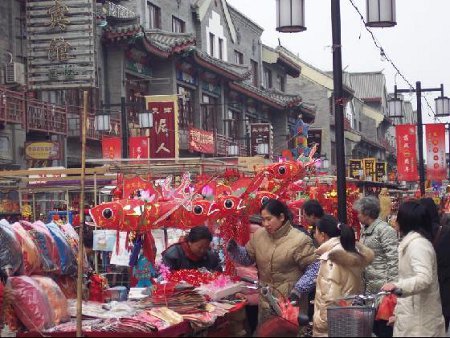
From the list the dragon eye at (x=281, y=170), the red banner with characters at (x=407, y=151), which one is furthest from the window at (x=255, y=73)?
the dragon eye at (x=281, y=170)

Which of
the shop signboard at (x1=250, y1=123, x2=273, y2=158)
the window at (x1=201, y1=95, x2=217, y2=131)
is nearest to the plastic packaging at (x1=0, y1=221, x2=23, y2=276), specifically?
the shop signboard at (x1=250, y1=123, x2=273, y2=158)

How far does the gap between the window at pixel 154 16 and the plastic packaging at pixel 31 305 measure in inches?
944

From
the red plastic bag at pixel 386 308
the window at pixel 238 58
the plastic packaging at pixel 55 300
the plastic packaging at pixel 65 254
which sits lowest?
the red plastic bag at pixel 386 308

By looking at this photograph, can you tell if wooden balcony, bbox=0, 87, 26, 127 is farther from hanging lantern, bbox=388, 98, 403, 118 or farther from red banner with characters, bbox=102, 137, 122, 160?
hanging lantern, bbox=388, 98, 403, 118

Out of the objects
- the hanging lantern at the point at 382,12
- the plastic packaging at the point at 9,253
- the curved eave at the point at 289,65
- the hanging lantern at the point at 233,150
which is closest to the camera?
the plastic packaging at the point at 9,253

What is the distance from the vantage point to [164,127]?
23.4 meters

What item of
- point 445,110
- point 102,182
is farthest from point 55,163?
point 445,110

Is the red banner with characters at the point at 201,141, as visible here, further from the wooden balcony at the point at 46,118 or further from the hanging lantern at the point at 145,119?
the wooden balcony at the point at 46,118

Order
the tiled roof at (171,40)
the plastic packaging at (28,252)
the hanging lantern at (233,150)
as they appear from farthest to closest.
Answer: the hanging lantern at (233,150)
the tiled roof at (171,40)
the plastic packaging at (28,252)

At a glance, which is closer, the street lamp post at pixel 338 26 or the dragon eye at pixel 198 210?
the dragon eye at pixel 198 210

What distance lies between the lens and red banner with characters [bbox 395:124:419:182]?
32.1m

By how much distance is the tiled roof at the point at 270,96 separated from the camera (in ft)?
119

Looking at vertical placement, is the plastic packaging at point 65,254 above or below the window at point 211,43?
below

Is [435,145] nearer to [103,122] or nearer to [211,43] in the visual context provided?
[211,43]
